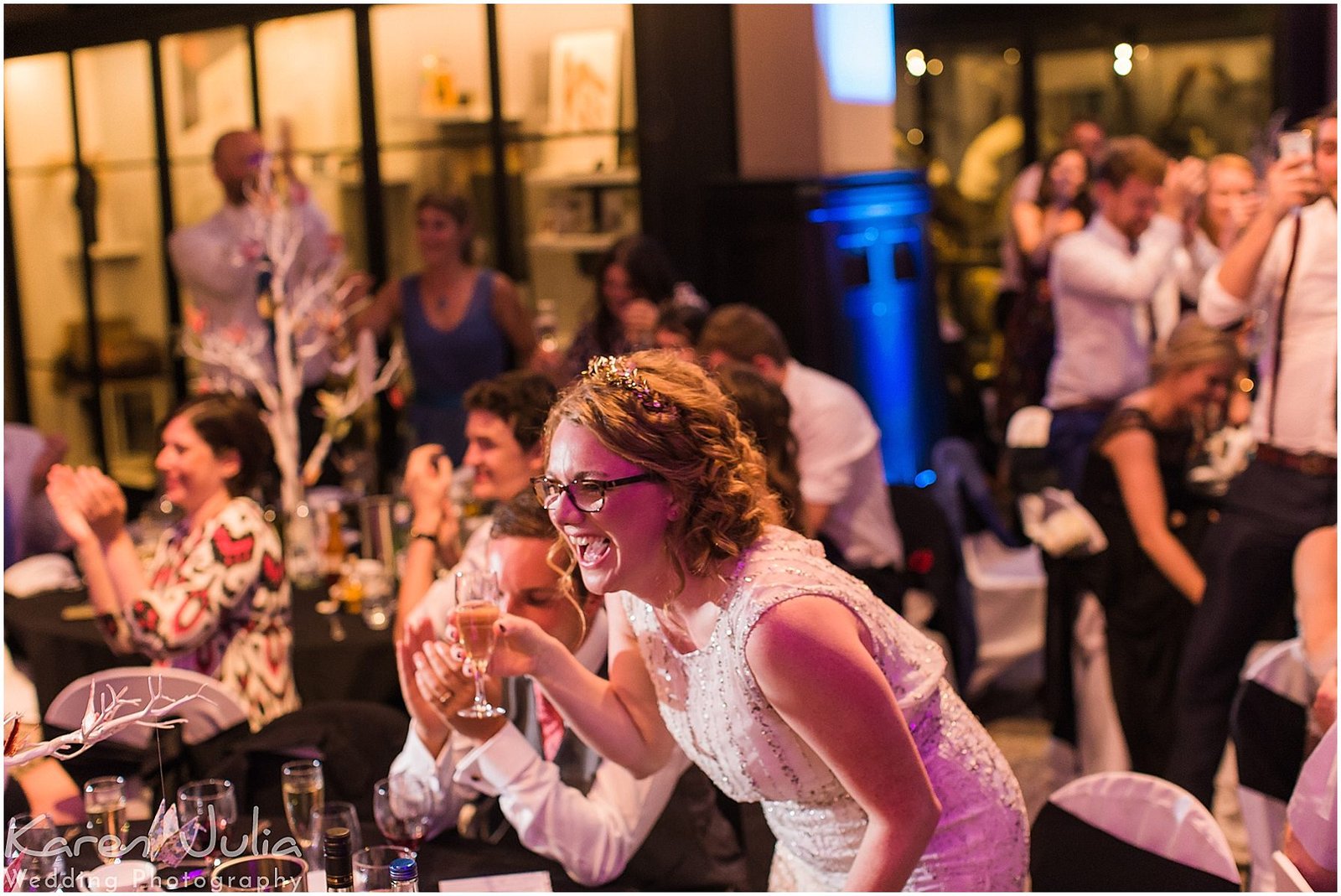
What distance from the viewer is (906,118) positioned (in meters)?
9.77

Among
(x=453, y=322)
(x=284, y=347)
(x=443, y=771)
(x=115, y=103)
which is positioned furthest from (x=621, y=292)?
(x=115, y=103)

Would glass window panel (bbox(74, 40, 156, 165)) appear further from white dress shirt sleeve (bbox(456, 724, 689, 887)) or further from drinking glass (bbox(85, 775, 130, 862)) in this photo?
white dress shirt sleeve (bbox(456, 724, 689, 887))

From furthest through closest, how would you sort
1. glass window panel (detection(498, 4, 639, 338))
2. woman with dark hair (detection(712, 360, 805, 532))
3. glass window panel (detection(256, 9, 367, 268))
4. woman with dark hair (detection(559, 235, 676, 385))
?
glass window panel (detection(256, 9, 367, 268)) < glass window panel (detection(498, 4, 639, 338)) < woman with dark hair (detection(559, 235, 676, 385)) < woman with dark hair (detection(712, 360, 805, 532))

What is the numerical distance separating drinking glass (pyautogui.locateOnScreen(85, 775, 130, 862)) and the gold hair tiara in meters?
0.94

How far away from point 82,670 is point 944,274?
6.78 metres

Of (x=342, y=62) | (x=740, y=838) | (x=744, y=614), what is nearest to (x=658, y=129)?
(x=342, y=62)

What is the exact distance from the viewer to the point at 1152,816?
2.29 m

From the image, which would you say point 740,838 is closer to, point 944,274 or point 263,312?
point 263,312

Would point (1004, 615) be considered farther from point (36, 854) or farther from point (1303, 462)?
point (36, 854)

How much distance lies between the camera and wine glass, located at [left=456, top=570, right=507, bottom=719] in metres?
2.02

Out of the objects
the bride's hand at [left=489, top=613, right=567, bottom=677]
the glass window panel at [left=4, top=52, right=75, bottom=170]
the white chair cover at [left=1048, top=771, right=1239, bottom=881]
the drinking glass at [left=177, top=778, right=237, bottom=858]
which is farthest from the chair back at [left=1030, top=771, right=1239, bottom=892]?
the glass window panel at [left=4, top=52, right=75, bottom=170]

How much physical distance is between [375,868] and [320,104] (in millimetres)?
5871

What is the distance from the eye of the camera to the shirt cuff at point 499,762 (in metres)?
2.25

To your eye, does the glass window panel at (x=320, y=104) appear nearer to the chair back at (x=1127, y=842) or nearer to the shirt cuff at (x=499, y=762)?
the shirt cuff at (x=499, y=762)
